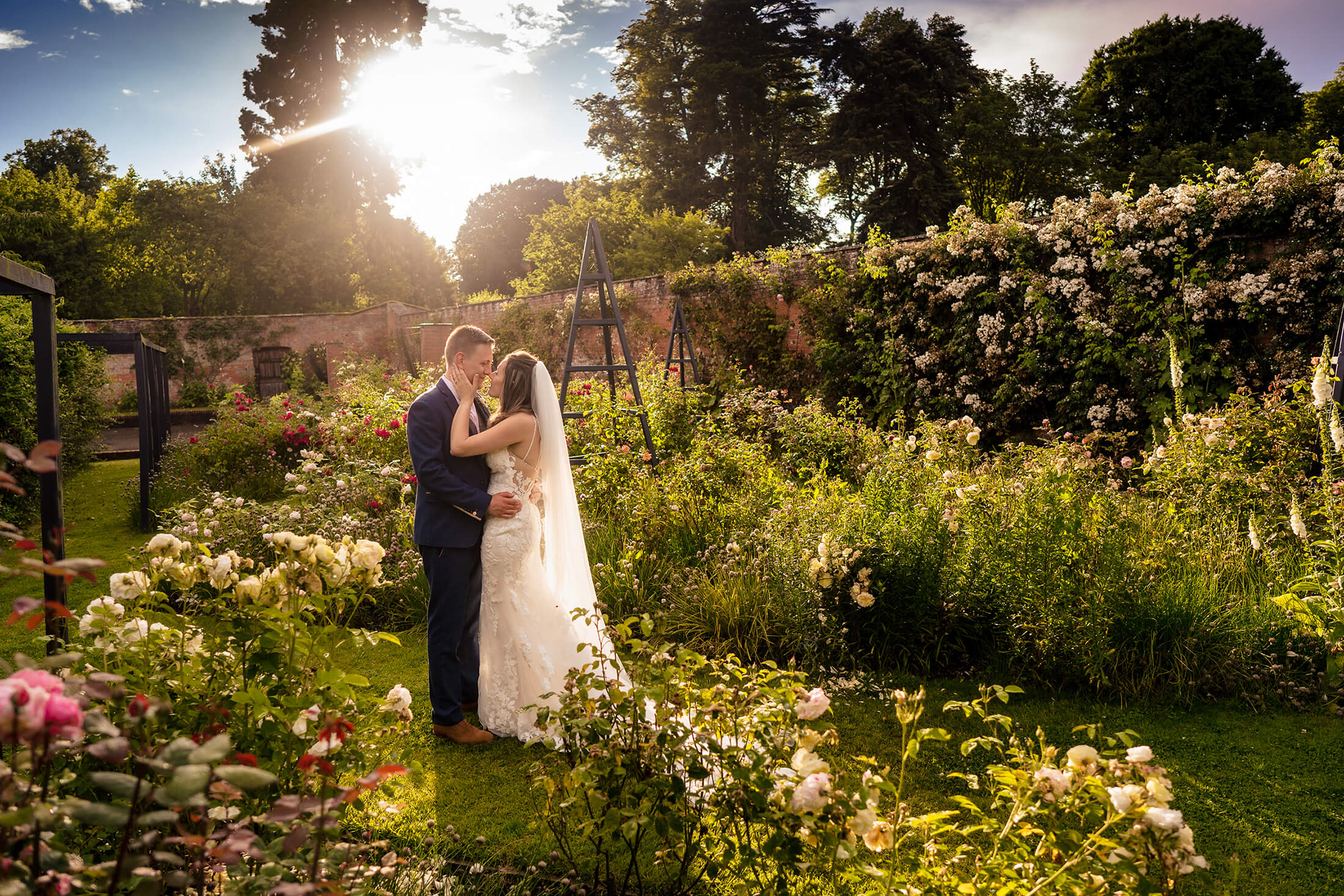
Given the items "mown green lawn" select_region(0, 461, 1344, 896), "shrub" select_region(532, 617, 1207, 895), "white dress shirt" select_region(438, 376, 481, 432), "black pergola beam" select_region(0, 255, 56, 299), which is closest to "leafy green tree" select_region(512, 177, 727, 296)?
"white dress shirt" select_region(438, 376, 481, 432)

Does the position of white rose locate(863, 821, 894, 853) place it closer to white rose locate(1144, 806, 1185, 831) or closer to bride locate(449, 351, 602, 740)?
white rose locate(1144, 806, 1185, 831)

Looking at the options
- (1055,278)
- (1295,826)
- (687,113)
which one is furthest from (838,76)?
(1295,826)

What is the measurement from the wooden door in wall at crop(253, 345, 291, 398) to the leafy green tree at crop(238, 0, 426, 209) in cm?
1030

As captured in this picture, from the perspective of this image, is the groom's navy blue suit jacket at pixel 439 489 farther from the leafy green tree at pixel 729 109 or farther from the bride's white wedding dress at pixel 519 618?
the leafy green tree at pixel 729 109

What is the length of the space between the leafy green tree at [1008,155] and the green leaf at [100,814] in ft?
73.8

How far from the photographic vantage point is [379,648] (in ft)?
15.0

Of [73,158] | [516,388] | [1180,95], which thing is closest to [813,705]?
[516,388]

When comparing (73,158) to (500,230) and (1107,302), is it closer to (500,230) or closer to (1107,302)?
(500,230)

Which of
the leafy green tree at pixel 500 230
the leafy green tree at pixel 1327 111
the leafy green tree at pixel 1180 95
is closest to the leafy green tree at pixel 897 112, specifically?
the leafy green tree at pixel 1180 95

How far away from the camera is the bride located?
3.42 m

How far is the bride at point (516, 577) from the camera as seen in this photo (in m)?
3.42

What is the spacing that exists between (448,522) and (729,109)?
22308 mm

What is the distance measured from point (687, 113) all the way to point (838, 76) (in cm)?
468

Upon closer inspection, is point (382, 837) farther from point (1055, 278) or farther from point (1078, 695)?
point (1055, 278)
